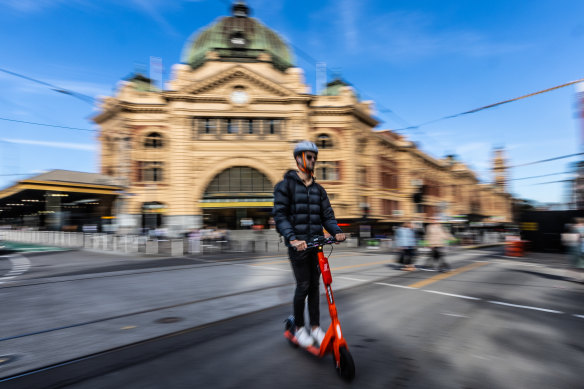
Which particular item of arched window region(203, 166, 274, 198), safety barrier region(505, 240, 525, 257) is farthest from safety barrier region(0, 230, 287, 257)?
arched window region(203, 166, 274, 198)

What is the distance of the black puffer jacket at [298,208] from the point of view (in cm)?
339

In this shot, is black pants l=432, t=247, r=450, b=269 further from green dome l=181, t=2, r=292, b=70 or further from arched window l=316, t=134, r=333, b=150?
green dome l=181, t=2, r=292, b=70

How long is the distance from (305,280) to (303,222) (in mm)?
553

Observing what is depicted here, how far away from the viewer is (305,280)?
134 inches

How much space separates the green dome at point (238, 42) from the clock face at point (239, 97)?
5089 mm

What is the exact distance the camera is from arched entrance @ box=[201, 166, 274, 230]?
34.5 metres

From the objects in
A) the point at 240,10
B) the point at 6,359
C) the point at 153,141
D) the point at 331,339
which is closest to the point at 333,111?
the point at 240,10

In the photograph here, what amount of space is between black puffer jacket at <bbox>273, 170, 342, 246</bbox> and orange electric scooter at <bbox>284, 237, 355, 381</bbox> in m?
0.23

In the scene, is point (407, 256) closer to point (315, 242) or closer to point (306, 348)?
point (306, 348)

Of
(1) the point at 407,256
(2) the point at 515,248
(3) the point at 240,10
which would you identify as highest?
(3) the point at 240,10

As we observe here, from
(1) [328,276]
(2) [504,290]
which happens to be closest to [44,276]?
(1) [328,276]

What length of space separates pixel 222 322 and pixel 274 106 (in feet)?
109

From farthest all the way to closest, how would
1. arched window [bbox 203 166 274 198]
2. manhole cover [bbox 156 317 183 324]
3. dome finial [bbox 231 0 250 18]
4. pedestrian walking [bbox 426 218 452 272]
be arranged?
1. dome finial [bbox 231 0 250 18]
2. arched window [bbox 203 166 274 198]
3. pedestrian walking [bbox 426 218 452 272]
4. manhole cover [bbox 156 317 183 324]

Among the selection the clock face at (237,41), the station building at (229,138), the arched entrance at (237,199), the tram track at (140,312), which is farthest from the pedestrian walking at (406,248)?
the clock face at (237,41)
